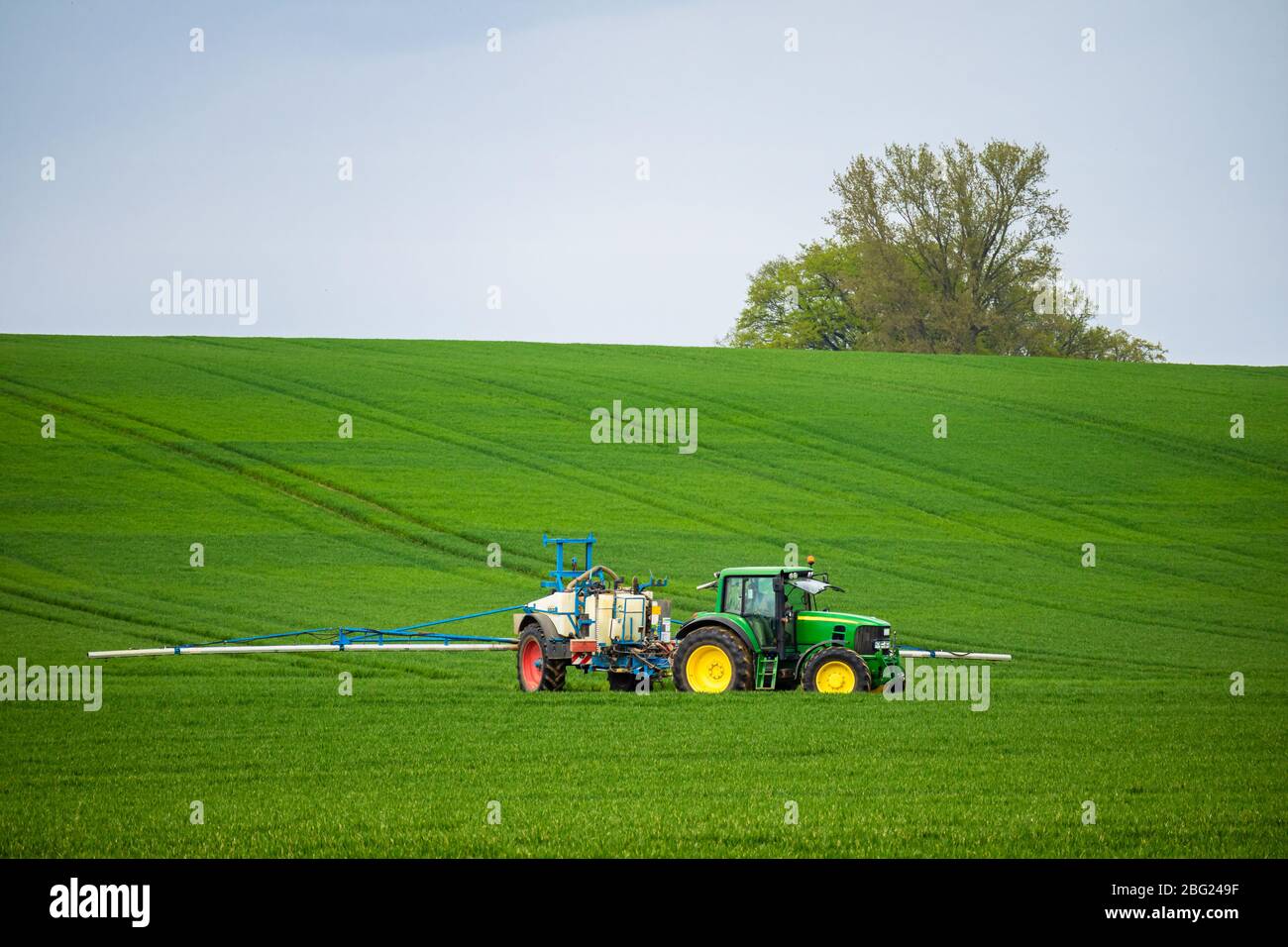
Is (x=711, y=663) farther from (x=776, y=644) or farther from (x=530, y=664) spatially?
(x=530, y=664)

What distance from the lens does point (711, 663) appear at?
79.6 feet

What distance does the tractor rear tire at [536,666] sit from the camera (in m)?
25.0

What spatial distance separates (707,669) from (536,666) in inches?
122

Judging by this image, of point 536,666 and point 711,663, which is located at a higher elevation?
point 711,663

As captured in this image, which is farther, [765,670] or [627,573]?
[627,573]

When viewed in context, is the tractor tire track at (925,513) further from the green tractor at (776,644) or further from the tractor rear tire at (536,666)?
the tractor rear tire at (536,666)

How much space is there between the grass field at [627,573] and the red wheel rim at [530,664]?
0.67 metres

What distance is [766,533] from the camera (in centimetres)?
4475

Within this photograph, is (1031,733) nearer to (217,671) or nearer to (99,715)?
(99,715)

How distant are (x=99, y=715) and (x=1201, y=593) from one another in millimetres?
30493

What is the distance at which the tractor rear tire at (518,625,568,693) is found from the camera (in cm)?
2502

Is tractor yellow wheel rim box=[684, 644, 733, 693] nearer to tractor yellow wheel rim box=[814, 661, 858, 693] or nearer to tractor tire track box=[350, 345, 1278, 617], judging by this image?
tractor yellow wheel rim box=[814, 661, 858, 693]

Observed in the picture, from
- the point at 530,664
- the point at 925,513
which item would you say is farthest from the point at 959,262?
the point at 530,664
